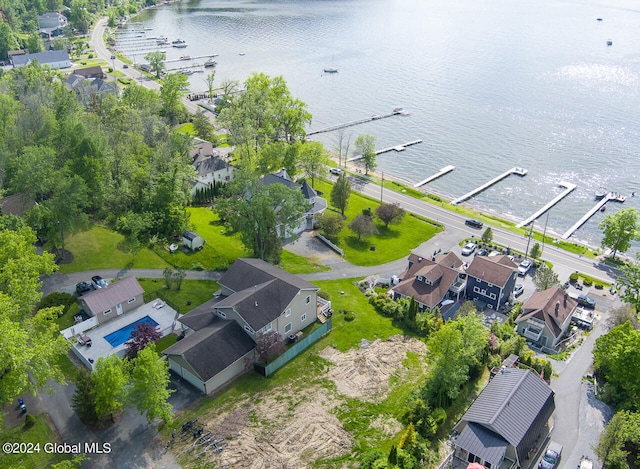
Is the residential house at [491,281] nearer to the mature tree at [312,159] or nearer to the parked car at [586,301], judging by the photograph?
the parked car at [586,301]

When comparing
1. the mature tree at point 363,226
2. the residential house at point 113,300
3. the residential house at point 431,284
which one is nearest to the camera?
the residential house at point 113,300

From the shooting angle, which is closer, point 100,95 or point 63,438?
point 63,438

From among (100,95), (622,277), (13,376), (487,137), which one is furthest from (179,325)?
(487,137)

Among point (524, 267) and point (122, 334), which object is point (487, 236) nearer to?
point (524, 267)

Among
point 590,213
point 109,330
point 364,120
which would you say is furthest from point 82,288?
point 364,120

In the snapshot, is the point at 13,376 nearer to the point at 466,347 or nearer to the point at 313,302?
the point at 313,302

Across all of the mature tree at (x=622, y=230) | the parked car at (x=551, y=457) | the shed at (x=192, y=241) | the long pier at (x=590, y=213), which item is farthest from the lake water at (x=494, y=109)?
the parked car at (x=551, y=457)
